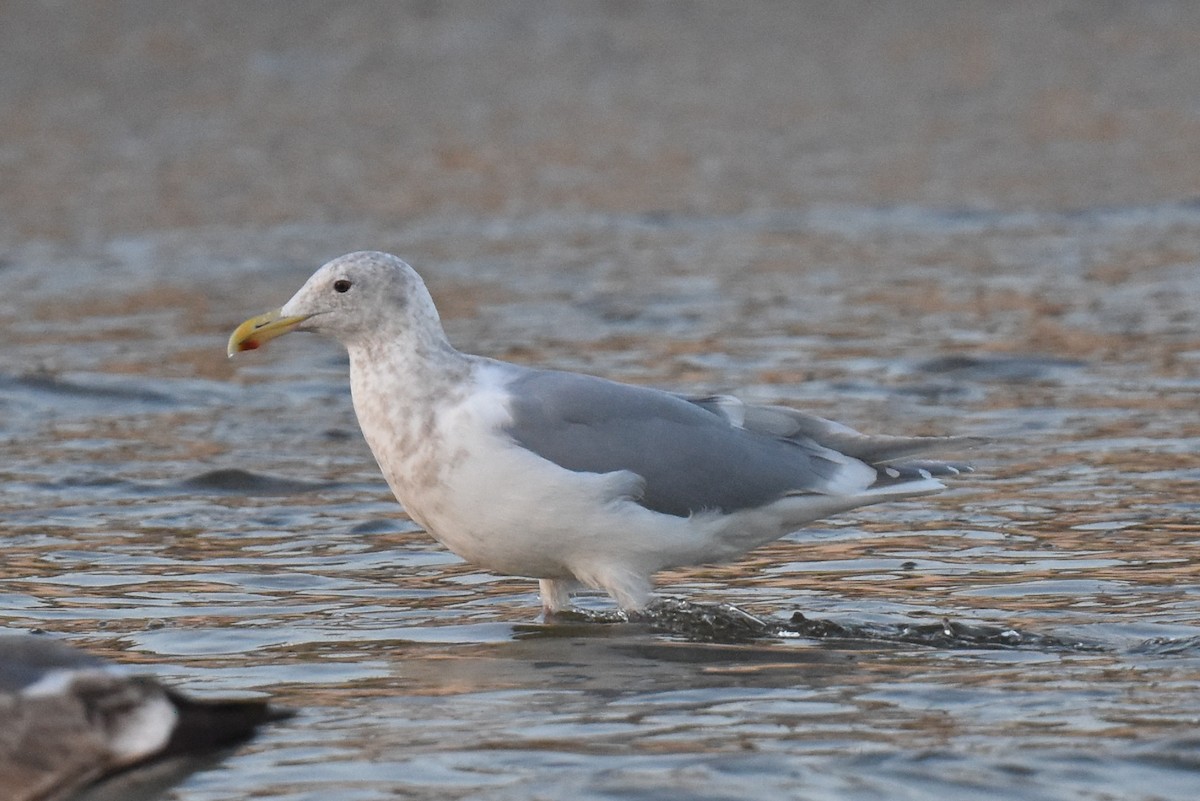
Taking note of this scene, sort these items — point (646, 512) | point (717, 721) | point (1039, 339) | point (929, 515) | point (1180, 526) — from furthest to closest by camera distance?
point (1039, 339) → point (929, 515) → point (1180, 526) → point (646, 512) → point (717, 721)

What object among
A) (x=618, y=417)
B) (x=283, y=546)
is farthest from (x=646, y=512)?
(x=283, y=546)

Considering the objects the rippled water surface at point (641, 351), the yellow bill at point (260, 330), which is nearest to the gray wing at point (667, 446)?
the rippled water surface at point (641, 351)

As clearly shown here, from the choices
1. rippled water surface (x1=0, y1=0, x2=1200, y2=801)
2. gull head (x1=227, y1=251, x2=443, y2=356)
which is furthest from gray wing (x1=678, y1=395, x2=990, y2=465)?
gull head (x1=227, y1=251, x2=443, y2=356)

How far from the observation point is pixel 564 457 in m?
6.88

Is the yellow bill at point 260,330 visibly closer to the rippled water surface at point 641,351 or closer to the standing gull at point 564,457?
the standing gull at point 564,457

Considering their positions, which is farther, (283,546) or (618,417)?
(283,546)

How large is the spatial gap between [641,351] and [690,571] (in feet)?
14.5

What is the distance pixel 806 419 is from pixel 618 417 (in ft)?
2.66

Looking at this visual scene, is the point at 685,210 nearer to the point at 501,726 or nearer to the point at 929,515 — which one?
the point at 929,515

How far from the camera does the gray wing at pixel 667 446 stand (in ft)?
22.8

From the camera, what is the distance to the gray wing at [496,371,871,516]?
6.94 m

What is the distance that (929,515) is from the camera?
29.2 feet

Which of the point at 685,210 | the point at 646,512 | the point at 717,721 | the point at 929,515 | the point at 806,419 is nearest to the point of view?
the point at 717,721

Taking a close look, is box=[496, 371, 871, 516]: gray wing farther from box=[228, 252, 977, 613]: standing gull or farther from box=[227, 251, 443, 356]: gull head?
box=[227, 251, 443, 356]: gull head
